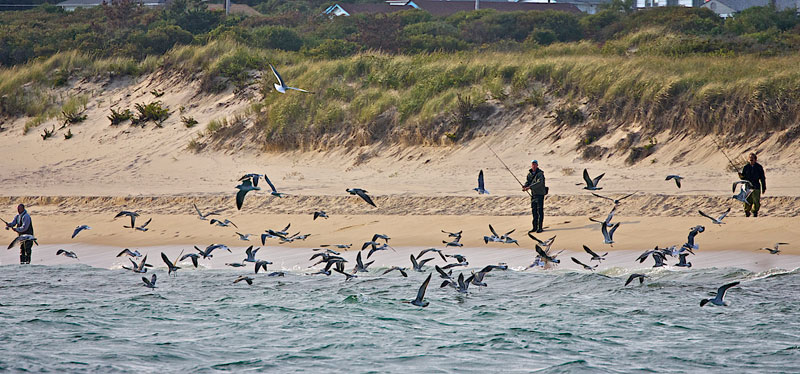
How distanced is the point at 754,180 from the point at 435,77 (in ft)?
38.2

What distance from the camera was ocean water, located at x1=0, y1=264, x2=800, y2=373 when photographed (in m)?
10.9

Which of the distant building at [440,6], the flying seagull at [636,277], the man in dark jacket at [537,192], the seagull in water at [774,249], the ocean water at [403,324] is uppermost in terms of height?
the distant building at [440,6]

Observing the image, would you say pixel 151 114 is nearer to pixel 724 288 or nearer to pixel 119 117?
pixel 119 117

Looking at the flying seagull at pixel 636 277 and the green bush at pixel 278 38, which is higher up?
the green bush at pixel 278 38

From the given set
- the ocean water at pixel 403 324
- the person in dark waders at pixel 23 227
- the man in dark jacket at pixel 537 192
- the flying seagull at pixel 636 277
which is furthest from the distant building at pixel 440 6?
the flying seagull at pixel 636 277

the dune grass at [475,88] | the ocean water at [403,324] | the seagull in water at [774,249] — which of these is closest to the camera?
the ocean water at [403,324]

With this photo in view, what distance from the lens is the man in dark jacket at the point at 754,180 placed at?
1478 centimetres

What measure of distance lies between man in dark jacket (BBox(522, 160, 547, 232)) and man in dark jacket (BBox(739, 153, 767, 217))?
3.18 meters

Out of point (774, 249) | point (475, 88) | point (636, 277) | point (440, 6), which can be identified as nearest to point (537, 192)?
Result: point (636, 277)

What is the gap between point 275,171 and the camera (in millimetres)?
22859

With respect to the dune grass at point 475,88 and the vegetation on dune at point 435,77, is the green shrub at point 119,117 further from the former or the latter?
the dune grass at point 475,88

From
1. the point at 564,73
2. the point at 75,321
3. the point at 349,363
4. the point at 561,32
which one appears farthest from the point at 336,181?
the point at 561,32

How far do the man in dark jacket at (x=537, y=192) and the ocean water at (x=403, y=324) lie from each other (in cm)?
137

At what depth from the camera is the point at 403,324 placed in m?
12.6
